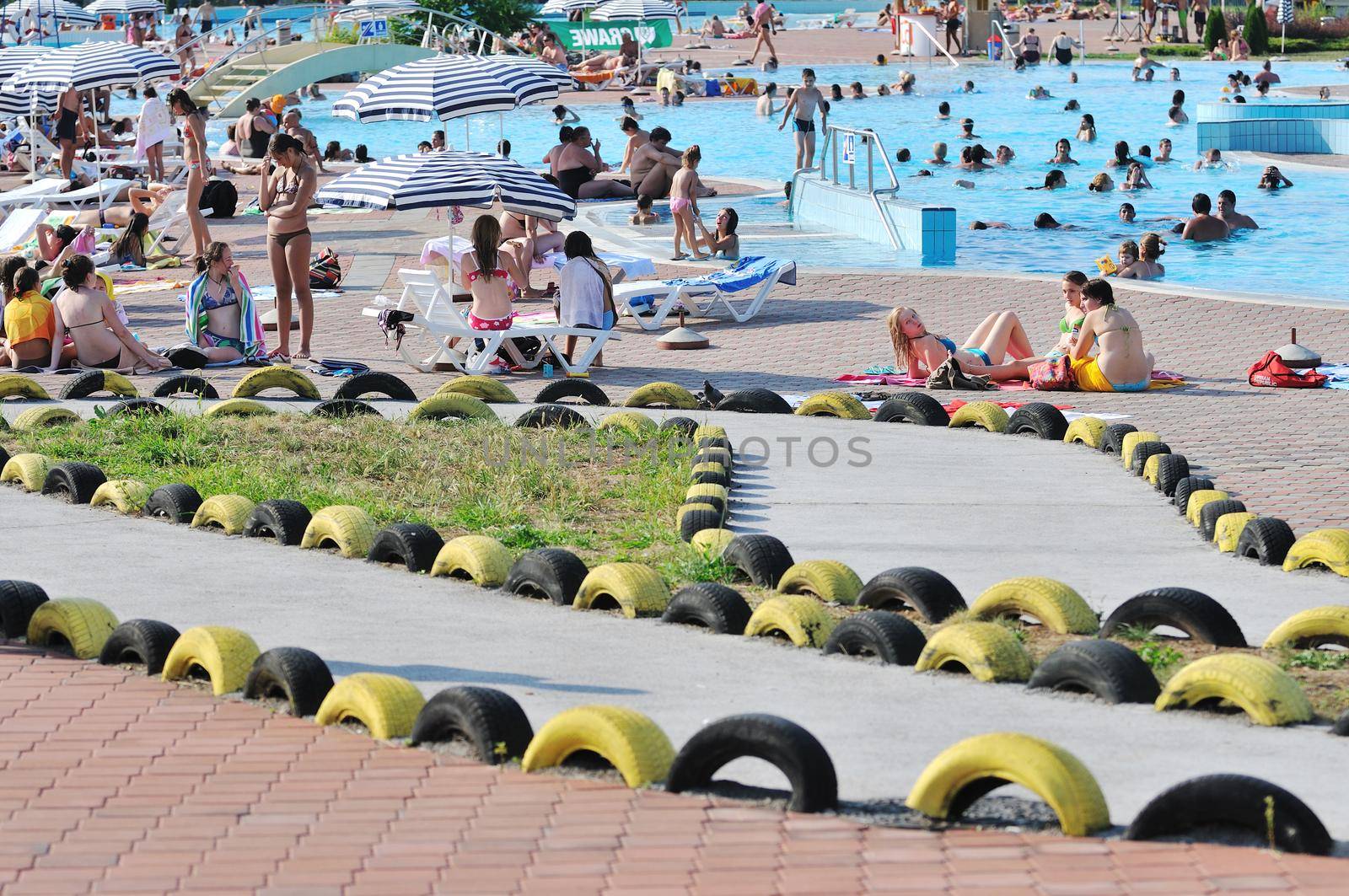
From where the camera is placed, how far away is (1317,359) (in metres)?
11.6

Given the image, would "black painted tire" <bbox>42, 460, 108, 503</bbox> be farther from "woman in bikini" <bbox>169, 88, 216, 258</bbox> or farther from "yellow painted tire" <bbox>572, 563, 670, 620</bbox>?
"woman in bikini" <bbox>169, 88, 216, 258</bbox>

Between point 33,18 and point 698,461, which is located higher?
point 33,18

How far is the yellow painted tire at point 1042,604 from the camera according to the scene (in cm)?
609

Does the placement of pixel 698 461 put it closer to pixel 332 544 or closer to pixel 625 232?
pixel 332 544

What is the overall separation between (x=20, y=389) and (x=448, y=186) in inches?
131

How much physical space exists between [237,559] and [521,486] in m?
1.71

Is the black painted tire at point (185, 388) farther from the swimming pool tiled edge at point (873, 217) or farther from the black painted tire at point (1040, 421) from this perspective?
the swimming pool tiled edge at point (873, 217)

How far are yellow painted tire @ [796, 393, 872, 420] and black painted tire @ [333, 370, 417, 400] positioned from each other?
2683 mm

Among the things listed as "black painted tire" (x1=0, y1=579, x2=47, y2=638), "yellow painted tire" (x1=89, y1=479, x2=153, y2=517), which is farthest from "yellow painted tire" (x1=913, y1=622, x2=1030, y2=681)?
"yellow painted tire" (x1=89, y1=479, x2=153, y2=517)

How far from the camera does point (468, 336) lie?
12711mm

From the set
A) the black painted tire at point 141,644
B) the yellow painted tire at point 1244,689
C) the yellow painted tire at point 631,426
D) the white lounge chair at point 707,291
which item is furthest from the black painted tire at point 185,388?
the yellow painted tire at point 1244,689

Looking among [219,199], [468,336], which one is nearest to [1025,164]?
[219,199]

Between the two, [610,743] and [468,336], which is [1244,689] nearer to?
[610,743]

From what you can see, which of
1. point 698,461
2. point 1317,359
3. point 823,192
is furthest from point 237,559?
point 823,192
